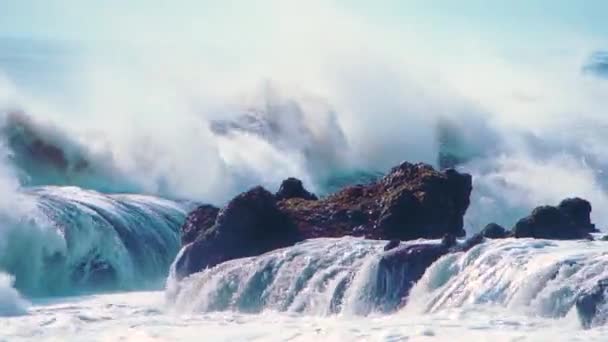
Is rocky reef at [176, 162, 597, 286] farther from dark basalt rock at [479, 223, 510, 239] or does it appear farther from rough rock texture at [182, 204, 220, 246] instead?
dark basalt rock at [479, 223, 510, 239]

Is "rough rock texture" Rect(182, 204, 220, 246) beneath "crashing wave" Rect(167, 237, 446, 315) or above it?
above

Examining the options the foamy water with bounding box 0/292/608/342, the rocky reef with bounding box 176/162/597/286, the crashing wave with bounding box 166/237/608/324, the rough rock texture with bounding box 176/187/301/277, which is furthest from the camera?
the rough rock texture with bounding box 176/187/301/277

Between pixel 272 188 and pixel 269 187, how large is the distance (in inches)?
7.1

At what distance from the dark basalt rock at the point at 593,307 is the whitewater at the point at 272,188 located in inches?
3.1

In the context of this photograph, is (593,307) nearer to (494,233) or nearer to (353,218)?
(494,233)

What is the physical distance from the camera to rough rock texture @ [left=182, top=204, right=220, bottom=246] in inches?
995

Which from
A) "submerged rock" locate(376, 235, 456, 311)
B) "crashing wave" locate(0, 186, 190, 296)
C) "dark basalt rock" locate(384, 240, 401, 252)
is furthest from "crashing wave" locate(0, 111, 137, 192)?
"submerged rock" locate(376, 235, 456, 311)

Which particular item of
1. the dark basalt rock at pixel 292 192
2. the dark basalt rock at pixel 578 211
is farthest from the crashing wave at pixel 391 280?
the dark basalt rock at pixel 292 192

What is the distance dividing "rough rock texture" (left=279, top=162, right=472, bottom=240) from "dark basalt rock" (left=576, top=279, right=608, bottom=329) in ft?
21.5

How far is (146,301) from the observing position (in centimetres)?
2491

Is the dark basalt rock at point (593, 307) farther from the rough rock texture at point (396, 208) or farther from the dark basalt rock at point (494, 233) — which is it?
the rough rock texture at point (396, 208)

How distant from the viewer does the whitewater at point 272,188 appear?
18891 millimetres

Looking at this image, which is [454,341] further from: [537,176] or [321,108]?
[321,108]

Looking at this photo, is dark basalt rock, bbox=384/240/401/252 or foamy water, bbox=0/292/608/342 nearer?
foamy water, bbox=0/292/608/342
